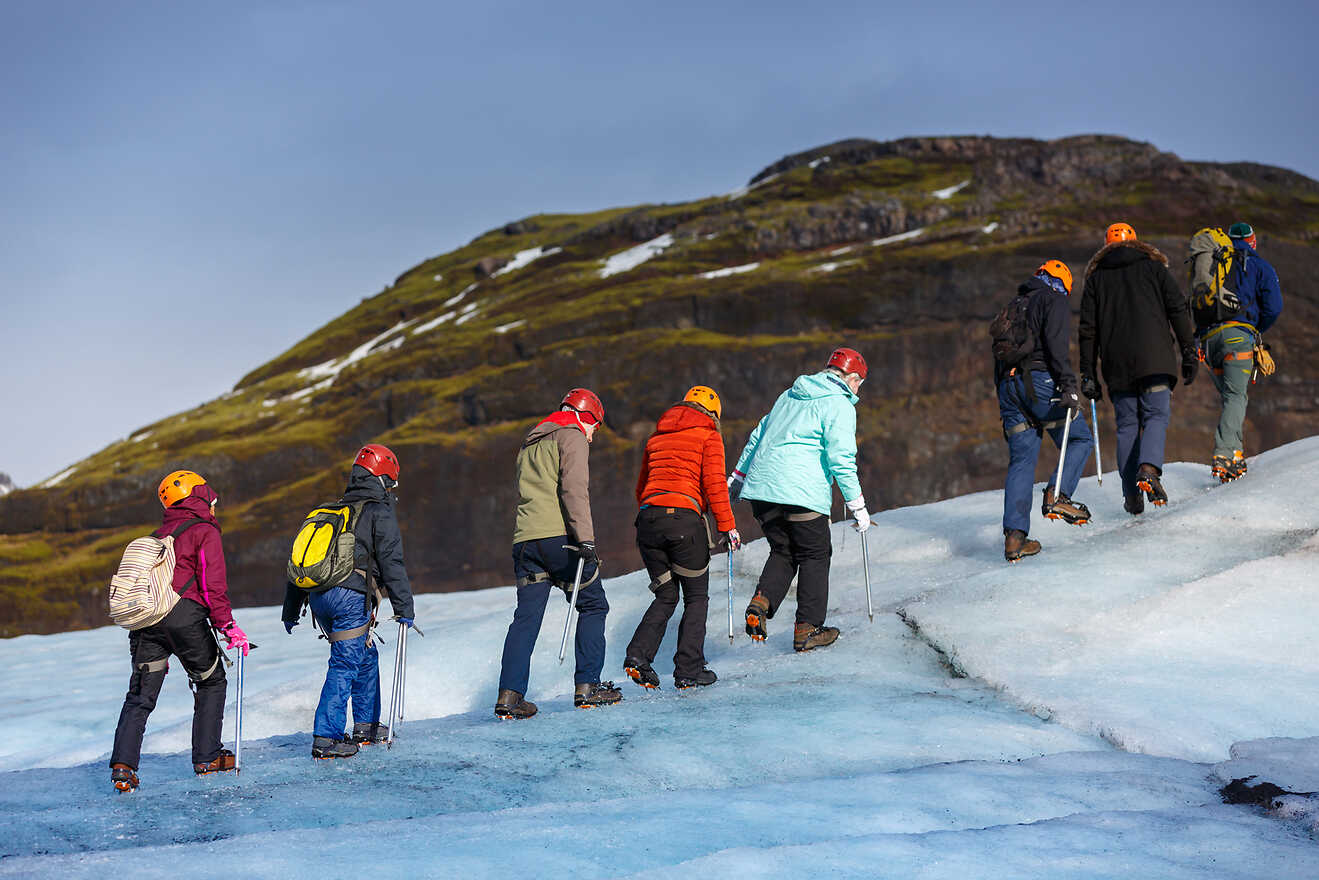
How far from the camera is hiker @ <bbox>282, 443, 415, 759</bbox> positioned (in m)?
8.05

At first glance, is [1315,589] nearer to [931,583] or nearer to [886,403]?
[931,583]

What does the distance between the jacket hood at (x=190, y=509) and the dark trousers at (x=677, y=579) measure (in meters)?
3.51

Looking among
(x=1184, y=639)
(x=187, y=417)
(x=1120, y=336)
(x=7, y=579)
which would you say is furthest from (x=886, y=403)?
(x=187, y=417)

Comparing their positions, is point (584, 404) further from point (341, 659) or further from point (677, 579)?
point (341, 659)

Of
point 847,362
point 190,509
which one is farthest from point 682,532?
point 190,509

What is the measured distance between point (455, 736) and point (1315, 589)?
6969mm

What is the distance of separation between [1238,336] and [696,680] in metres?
7.86

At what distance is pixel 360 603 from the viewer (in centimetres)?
817

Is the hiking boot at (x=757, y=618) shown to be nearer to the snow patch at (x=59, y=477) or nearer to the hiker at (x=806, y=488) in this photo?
the hiker at (x=806, y=488)

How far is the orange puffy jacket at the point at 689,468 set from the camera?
30.0ft

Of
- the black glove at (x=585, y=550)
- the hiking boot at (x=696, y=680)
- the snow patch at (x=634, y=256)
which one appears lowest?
the hiking boot at (x=696, y=680)

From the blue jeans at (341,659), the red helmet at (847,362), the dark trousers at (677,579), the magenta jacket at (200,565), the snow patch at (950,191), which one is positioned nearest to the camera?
the magenta jacket at (200,565)

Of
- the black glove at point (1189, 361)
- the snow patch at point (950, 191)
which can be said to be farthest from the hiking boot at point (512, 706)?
the snow patch at point (950, 191)

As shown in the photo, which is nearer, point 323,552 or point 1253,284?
point 323,552
